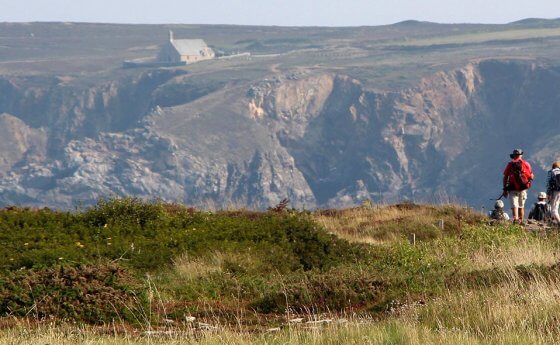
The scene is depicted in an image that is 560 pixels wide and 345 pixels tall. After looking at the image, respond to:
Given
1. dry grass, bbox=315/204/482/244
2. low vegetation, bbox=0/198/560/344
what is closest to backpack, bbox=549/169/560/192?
dry grass, bbox=315/204/482/244

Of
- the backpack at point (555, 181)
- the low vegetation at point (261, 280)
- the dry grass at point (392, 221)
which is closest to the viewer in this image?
the low vegetation at point (261, 280)

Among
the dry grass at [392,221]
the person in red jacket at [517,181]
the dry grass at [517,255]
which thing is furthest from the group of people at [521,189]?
the dry grass at [517,255]

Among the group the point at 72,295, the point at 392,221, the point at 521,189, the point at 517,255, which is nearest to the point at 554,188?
the point at 521,189

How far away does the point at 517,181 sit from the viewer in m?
27.9

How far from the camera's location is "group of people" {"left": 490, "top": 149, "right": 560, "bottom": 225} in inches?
1069

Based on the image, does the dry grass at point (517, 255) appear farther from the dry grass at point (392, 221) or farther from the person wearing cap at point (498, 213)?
the person wearing cap at point (498, 213)

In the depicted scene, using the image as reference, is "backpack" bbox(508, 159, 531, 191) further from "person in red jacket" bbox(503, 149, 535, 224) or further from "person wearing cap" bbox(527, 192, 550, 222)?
"person wearing cap" bbox(527, 192, 550, 222)

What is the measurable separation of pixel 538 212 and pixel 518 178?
1.13m

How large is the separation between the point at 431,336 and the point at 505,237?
11575 mm

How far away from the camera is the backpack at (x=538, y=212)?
28.0 m

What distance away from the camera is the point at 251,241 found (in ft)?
68.3

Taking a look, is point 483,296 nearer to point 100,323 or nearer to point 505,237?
point 100,323

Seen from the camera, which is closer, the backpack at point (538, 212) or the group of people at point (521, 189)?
the group of people at point (521, 189)

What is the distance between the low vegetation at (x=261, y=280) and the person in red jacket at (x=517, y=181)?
7.00 ft
